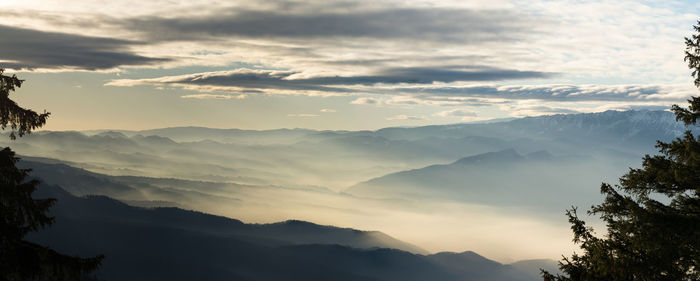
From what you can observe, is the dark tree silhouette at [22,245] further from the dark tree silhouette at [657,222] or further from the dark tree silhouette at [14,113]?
the dark tree silhouette at [657,222]

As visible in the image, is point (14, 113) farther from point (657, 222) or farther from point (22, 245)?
point (657, 222)

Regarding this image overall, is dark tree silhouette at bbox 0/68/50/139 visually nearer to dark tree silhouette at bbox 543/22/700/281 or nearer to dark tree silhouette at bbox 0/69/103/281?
dark tree silhouette at bbox 0/69/103/281

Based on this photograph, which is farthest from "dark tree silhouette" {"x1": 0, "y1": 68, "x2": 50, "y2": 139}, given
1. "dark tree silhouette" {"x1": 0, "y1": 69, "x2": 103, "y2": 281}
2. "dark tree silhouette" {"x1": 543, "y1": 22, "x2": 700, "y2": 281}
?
"dark tree silhouette" {"x1": 543, "y1": 22, "x2": 700, "y2": 281}

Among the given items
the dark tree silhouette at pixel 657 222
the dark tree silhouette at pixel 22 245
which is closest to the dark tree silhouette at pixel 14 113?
the dark tree silhouette at pixel 22 245

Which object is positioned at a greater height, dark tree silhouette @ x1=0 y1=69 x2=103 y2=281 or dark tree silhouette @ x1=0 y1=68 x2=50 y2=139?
dark tree silhouette @ x1=0 y1=68 x2=50 y2=139

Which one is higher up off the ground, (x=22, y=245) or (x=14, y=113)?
(x=14, y=113)

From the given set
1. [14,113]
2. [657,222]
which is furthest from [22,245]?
[657,222]

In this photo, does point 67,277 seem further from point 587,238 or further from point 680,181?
point 680,181

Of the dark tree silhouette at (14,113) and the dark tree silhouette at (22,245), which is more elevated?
the dark tree silhouette at (14,113)
